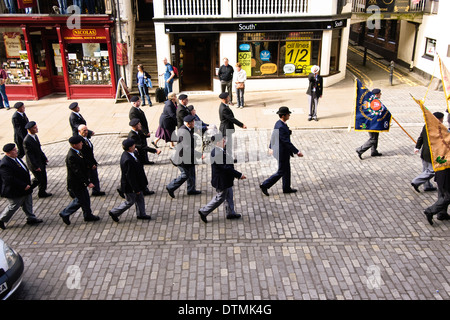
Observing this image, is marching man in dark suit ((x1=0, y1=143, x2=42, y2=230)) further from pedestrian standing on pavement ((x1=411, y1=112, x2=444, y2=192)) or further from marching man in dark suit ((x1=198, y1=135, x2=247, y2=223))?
pedestrian standing on pavement ((x1=411, y1=112, x2=444, y2=192))

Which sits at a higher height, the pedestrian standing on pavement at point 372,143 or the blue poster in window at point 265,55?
the blue poster in window at point 265,55

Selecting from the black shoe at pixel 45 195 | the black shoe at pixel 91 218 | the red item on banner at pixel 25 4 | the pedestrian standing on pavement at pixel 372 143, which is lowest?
the black shoe at pixel 45 195

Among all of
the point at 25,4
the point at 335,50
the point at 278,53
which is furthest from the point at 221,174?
the point at 335,50

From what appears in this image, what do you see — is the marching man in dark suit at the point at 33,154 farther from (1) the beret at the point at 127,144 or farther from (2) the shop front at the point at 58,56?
(2) the shop front at the point at 58,56

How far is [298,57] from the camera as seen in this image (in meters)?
19.0

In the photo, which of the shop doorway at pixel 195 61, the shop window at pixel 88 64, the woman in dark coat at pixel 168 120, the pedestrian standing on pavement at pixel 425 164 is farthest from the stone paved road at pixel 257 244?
the shop doorway at pixel 195 61

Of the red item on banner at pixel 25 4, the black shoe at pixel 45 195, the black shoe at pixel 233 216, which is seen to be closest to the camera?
the black shoe at pixel 233 216

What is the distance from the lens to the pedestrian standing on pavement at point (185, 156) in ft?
30.4

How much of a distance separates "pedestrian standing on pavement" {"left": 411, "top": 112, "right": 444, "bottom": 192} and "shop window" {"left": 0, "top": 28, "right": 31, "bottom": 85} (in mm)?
16619

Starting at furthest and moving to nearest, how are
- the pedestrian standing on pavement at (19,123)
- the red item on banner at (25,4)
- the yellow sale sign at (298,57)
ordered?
the yellow sale sign at (298,57), the red item on banner at (25,4), the pedestrian standing on pavement at (19,123)

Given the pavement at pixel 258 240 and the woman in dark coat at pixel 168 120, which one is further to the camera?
the woman in dark coat at pixel 168 120

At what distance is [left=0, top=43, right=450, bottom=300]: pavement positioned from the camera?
6668 millimetres

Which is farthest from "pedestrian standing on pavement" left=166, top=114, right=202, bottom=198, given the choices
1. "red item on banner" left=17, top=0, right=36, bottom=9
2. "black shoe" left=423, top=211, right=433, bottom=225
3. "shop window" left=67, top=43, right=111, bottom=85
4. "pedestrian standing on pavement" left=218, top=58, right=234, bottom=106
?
"red item on banner" left=17, top=0, right=36, bottom=9

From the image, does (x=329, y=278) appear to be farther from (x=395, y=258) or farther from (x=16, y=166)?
(x=16, y=166)
